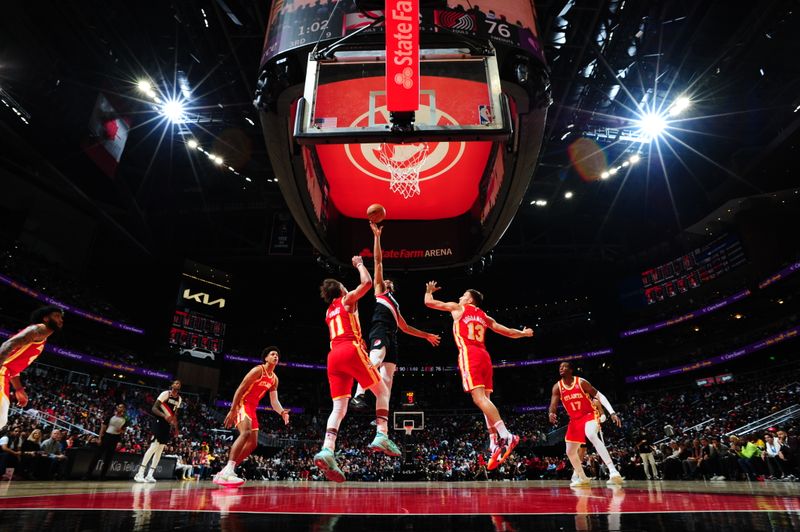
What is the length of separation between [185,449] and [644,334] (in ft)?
88.8

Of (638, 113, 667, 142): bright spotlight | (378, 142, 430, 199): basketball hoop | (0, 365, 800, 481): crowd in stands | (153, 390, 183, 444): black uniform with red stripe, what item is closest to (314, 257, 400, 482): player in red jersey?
(378, 142, 430, 199): basketball hoop

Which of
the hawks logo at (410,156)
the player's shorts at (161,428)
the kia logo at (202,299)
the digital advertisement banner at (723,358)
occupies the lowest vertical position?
the player's shorts at (161,428)

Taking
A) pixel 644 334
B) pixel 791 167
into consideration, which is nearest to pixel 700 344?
pixel 644 334

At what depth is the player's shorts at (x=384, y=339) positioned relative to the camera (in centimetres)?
597

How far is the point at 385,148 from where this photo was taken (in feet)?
25.3

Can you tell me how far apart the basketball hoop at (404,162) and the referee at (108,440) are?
7098 mm

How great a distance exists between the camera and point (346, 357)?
16.0 feet

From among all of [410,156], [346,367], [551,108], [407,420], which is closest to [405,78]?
[410,156]

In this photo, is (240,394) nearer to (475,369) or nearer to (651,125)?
(475,369)

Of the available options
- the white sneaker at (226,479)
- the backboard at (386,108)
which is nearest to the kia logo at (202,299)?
the white sneaker at (226,479)

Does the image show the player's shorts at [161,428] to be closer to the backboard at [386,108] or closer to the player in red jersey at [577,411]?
the backboard at [386,108]

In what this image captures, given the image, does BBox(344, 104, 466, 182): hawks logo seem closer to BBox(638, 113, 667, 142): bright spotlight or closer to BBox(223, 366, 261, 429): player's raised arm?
BBox(223, 366, 261, 429): player's raised arm

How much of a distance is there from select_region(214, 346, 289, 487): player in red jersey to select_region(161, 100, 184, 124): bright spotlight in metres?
12.3

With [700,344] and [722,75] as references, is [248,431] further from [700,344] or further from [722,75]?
[700,344]
